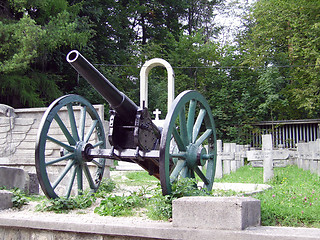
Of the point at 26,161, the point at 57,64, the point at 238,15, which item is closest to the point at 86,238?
the point at 26,161

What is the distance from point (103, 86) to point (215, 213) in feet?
7.31

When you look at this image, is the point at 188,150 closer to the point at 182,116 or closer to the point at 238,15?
the point at 182,116

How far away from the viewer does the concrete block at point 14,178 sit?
560 centimetres

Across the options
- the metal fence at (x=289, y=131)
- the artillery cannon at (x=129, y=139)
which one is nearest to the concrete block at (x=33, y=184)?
the artillery cannon at (x=129, y=139)

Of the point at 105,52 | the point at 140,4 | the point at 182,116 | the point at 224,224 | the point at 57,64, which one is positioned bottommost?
the point at 224,224

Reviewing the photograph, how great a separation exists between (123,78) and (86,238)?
1655 cm

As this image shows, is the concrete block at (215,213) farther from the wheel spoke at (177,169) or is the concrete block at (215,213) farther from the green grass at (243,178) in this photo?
the green grass at (243,178)

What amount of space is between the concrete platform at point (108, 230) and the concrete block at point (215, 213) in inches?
2.3

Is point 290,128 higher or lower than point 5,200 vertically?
higher

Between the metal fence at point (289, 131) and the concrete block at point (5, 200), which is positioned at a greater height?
the metal fence at point (289, 131)

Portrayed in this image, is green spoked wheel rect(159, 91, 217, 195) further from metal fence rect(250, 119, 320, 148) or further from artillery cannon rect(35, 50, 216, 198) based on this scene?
metal fence rect(250, 119, 320, 148)

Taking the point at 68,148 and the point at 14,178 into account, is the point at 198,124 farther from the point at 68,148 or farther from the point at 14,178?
the point at 14,178

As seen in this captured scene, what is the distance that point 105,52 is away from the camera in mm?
19453

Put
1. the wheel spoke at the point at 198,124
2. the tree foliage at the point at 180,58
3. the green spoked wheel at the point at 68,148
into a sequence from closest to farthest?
the green spoked wheel at the point at 68,148
the wheel spoke at the point at 198,124
the tree foliage at the point at 180,58
